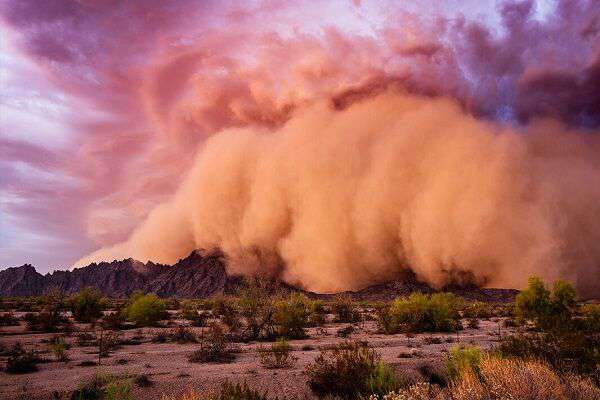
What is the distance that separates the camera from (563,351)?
13016mm

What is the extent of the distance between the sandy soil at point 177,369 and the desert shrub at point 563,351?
11.4 ft

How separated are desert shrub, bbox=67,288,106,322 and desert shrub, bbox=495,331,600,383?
1601 inches

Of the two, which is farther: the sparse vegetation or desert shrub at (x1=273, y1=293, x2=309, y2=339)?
desert shrub at (x1=273, y1=293, x2=309, y2=339)

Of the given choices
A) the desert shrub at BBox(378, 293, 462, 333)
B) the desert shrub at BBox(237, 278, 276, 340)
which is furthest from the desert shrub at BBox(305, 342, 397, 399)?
the desert shrub at BBox(378, 293, 462, 333)

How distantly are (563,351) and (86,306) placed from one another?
1768 inches

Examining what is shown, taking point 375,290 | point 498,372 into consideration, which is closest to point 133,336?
point 498,372

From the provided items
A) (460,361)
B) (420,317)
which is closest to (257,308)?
(420,317)

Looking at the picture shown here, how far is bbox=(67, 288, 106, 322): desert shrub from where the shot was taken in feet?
146

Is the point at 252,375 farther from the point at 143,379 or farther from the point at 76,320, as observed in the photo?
the point at 76,320

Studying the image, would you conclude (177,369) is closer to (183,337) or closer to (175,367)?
(175,367)

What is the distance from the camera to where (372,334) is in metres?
33.0

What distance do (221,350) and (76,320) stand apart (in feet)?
96.7

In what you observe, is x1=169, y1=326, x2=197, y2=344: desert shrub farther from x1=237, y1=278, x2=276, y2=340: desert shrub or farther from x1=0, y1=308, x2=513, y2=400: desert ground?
x1=237, y1=278, x2=276, y2=340: desert shrub

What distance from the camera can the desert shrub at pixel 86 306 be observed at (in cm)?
4447
